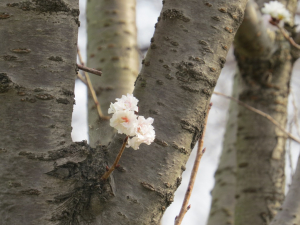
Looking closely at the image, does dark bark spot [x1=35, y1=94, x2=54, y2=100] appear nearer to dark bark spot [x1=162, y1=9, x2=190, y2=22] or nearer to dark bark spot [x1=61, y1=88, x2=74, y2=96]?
dark bark spot [x1=61, y1=88, x2=74, y2=96]

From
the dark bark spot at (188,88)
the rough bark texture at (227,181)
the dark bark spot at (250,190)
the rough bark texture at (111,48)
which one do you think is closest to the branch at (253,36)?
the rough bark texture at (227,181)

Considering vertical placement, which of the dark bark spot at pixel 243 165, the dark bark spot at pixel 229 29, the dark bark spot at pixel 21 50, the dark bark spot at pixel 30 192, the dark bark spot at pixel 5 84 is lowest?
the dark bark spot at pixel 30 192

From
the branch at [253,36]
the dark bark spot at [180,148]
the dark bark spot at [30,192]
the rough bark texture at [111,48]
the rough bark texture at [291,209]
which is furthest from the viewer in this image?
the branch at [253,36]

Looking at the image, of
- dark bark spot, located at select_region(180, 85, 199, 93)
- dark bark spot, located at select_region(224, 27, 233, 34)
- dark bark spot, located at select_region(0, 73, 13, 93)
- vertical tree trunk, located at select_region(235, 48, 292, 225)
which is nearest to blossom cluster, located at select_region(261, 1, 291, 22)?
vertical tree trunk, located at select_region(235, 48, 292, 225)

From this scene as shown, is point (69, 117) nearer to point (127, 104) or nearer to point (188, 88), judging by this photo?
point (127, 104)

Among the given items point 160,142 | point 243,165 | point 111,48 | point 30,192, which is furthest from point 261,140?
point 30,192

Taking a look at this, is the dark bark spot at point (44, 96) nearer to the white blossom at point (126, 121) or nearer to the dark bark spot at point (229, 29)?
the white blossom at point (126, 121)

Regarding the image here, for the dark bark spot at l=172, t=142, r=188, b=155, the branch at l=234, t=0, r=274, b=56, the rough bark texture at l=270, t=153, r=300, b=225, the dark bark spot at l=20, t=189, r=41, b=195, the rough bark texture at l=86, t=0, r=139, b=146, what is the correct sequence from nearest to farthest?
the dark bark spot at l=20, t=189, r=41, b=195 < the dark bark spot at l=172, t=142, r=188, b=155 < the rough bark texture at l=270, t=153, r=300, b=225 < the rough bark texture at l=86, t=0, r=139, b=146 < the branch at l=234, t=0, r=274, b=56
